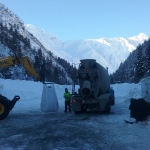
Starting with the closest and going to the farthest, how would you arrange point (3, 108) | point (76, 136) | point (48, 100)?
1. point (76, 136)
2. point (3, 108)
3. point (48, 100)

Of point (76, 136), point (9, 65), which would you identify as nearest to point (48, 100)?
point (9, 65)

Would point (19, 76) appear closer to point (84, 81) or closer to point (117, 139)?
point (84, 81)

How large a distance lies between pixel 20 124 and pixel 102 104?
17.7 feet

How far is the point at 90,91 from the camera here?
15.8 m

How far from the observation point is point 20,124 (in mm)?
12234

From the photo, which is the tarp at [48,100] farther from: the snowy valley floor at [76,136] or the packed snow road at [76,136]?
the packed snow road at [76,136]

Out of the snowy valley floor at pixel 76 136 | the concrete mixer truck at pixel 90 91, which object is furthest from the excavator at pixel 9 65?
the concrete mixer truck at pixel 90 91

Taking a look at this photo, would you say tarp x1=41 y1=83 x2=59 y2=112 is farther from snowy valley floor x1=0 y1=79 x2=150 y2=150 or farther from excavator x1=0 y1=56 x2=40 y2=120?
snowy valley floor x1=0 y1=79 x2=150 y2=150

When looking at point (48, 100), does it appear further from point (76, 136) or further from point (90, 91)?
point (76, 136)

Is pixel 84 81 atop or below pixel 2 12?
below

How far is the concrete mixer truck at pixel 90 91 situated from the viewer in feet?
51.8

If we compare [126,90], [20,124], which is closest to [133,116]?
[20,124]

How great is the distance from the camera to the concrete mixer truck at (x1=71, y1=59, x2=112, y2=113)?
51.8 ft

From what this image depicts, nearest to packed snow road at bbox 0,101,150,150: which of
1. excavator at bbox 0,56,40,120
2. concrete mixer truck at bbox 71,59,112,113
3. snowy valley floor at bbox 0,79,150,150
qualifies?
snowy valley floor at bbox 0,79,150,150
